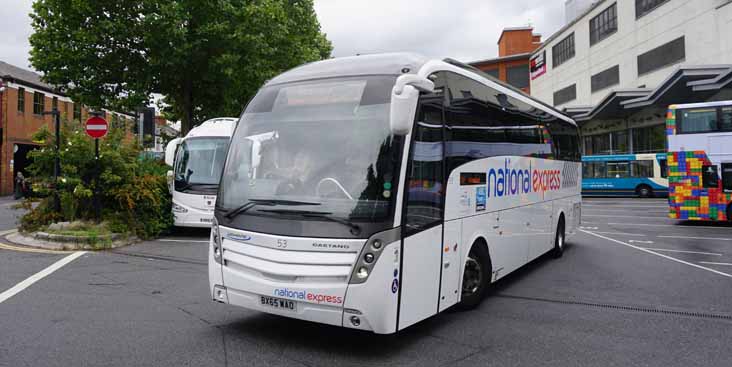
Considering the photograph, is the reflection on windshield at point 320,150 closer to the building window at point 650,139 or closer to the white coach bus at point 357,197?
the white coach bus at point 357,197

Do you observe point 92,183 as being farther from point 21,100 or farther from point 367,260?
point 21,100

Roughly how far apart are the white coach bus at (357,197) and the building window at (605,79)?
40399mm

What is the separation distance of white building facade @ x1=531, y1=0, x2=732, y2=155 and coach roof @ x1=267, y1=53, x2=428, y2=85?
2513 cm

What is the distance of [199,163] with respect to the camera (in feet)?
44.0

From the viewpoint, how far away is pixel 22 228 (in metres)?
12.3

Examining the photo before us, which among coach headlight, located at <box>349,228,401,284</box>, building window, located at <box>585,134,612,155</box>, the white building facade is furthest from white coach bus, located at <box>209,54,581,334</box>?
building window, located at <box>585,134,612,155</box>

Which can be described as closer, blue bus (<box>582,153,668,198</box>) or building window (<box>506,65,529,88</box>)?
blue bus (<box>582,153,668,198</box>)

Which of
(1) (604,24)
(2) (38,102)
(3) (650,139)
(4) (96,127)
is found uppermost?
(1) (604,24)

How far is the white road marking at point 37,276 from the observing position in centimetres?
696

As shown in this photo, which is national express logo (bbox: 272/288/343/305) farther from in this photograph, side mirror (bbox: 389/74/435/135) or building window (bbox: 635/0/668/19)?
building window (bbox: 635/0/668/19)

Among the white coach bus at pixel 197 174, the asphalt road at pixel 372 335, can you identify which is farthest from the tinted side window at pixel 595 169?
the white coach bus at pixel 197 174

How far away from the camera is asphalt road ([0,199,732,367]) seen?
15.5 feet

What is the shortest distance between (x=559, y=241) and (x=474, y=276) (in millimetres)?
4912

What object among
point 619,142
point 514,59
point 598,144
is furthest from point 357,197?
point 514,59
